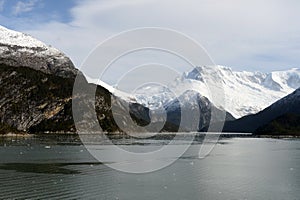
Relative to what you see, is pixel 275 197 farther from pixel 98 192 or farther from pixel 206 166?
pixel 206 166

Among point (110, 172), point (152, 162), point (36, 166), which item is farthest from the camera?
point (152, 162)

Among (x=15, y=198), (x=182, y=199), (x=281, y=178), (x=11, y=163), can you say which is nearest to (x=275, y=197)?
(x=182, y=199)

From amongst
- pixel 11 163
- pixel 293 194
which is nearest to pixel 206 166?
pixel 293 194

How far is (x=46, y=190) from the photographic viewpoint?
76.0 m

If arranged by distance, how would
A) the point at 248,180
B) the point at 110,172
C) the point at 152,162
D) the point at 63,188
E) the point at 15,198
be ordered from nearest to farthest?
1. the point at 15,198
2. the point at 63,188
3. the point at 248,180
4. the point at 110,172
5. the point at 152,162

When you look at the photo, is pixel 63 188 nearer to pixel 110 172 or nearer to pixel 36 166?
pixel 110 172

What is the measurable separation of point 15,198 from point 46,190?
830cm

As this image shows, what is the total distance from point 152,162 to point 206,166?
1605 centimetres

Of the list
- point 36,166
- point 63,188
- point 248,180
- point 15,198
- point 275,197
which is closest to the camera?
point 15,198

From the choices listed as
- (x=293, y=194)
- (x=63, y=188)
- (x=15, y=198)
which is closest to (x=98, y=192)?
(x=63, y=188)

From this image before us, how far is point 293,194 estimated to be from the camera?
75.9 metres

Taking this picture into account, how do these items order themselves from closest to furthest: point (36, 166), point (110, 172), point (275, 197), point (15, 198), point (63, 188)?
1. point (15, 198)
2. point (275, 197)
3. point (63, 188)
4. point (110, 172)
5. point (36, 166)

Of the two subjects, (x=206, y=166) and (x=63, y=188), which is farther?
(x=206, y=166)

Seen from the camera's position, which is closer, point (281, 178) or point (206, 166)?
point (281, 178)
